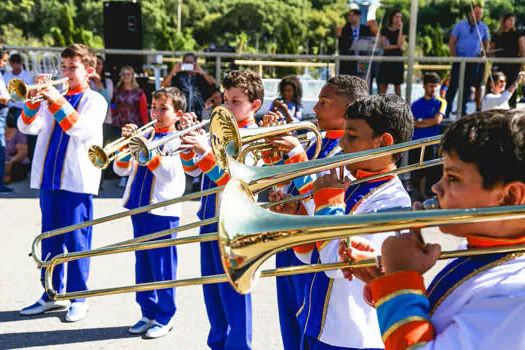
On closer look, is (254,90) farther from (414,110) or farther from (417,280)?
(414,110)

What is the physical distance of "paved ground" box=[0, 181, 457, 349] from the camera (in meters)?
3.47

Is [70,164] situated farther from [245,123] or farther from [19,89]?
[245,123]

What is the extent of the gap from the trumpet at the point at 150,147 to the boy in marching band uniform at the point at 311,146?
65cm

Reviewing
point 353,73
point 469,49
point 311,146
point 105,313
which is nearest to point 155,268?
point 105,313

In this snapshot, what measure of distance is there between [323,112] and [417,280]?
4.69 ft

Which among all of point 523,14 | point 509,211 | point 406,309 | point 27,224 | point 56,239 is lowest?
point 27,224

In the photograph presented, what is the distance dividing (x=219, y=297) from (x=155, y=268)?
55cm

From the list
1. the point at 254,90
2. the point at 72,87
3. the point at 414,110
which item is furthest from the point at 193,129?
the point at 414,110

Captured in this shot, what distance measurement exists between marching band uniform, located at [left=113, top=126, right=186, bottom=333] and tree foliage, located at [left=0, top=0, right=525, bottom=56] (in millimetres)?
25728

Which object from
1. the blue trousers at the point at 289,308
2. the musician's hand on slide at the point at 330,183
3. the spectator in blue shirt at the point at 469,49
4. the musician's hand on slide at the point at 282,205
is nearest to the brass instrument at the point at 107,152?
the blue trousers at the point at 289,308

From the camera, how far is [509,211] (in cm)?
111

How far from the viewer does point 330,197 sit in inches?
64.1

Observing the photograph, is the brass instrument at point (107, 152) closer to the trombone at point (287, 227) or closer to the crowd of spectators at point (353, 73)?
the trombone at point (287, 227)

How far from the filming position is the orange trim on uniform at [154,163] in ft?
11.1
